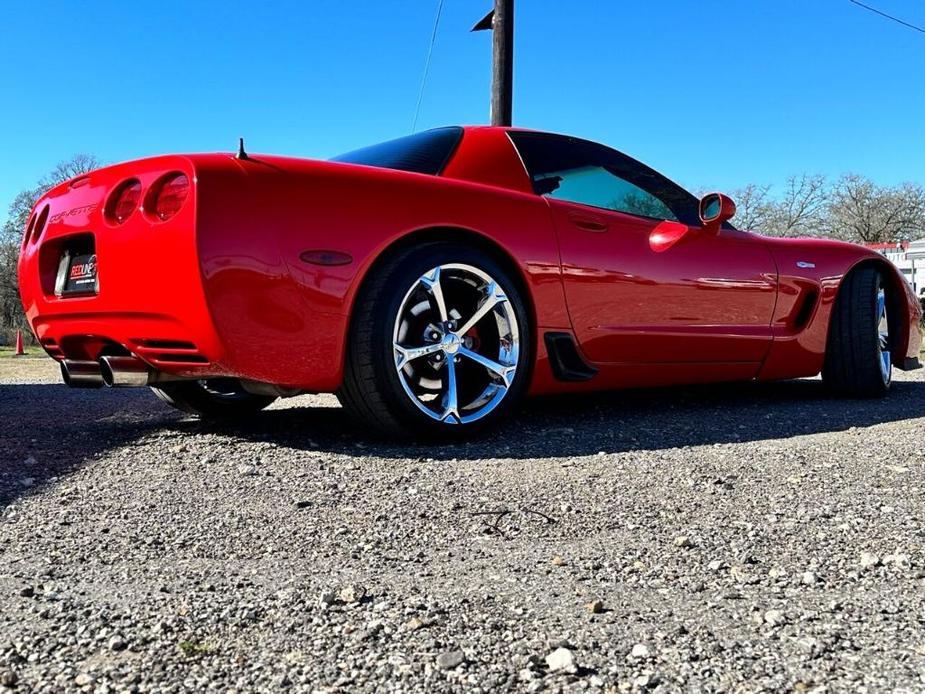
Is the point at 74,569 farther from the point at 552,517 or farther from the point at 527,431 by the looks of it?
the point at 527,431

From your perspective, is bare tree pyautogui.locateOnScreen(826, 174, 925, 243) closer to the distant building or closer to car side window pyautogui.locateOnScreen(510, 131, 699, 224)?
the distant building

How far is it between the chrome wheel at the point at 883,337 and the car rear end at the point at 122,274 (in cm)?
395

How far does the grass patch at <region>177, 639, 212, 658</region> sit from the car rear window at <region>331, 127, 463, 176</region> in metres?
2.28

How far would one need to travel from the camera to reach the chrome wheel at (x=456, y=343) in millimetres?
3055

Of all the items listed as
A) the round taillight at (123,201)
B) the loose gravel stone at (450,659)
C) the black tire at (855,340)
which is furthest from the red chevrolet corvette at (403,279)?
the loose gravel stone at (450,659)

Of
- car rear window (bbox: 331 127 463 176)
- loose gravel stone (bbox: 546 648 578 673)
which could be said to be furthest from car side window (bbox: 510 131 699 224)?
loose gravel stone (bbox: 546 648 578 673)

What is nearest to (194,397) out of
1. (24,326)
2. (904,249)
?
(904,249)

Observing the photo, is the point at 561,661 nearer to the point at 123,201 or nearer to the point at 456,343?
the point at 456,343

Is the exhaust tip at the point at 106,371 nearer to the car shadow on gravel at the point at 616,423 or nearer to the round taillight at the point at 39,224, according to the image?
the car shadow on gravel at the point at 616,423

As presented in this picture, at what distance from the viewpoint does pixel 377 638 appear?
144 centimetres

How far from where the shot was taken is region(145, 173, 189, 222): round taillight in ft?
8.90

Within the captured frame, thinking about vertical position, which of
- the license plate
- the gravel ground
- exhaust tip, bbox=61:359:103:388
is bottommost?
the gravel ground

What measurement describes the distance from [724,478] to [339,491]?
1.20 m

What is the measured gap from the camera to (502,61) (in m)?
9.34
